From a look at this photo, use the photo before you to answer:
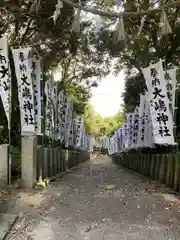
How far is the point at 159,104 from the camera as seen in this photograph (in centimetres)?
916

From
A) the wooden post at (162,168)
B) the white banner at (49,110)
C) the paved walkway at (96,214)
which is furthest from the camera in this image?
the white banner at (49,110)

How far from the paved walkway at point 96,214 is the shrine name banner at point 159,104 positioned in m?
1.44

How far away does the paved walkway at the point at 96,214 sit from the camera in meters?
5.62

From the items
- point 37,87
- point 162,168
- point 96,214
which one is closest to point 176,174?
point 162,168

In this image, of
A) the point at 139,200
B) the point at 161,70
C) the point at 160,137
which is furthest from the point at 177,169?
the point at 161,70

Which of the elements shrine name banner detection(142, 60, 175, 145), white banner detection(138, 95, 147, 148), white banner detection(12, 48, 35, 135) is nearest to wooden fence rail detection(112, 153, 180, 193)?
shrine name banner detection(142, 60, 175, 145)

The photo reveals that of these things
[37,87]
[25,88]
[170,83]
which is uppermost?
[170,83]

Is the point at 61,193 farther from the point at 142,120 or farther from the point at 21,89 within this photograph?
the point at 142,120

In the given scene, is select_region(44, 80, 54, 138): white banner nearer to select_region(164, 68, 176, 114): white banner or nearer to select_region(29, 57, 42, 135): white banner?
Result: select_region(29, 57, 42, 135): white banner

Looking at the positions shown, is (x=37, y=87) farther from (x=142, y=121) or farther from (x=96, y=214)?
(x=142, y=121)

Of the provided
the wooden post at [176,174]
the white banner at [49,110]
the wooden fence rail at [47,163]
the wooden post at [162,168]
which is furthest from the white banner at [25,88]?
the wooden post at [162,168]

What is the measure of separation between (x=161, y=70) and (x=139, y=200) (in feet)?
10.8

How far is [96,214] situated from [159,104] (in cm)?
368

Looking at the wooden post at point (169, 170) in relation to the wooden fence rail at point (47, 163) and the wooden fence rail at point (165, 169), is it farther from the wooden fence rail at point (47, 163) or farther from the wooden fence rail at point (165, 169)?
the wooden fence rail at point (47, 163)
